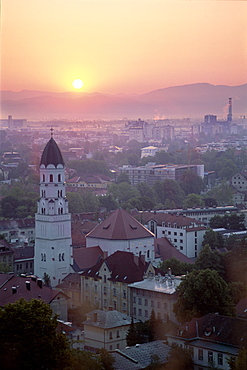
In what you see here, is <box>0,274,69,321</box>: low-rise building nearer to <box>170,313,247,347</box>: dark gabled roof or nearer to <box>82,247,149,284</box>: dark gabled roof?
<box>82,247,149,284</box>: dark gabled roof

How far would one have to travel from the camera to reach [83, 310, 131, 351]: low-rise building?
1024 centimetres

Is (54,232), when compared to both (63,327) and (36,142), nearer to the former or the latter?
(63,327)

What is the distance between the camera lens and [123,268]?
12672mm

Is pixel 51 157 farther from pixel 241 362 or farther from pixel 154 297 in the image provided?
pixel 241 362

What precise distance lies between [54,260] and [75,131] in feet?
113

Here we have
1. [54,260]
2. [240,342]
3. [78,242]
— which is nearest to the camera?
[240,342]

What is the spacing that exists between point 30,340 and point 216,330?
8.07 ft

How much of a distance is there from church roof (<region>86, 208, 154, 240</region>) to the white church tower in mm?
728

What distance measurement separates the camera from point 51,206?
554 inches

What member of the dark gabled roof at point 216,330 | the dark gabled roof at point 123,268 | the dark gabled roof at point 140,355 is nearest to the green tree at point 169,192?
the dark gabled roof at point 123,268

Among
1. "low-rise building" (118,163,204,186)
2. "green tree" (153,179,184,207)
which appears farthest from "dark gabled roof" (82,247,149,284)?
"low-rise building" (118,163,204,186)

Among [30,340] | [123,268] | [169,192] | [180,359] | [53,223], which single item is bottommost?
[169,192]

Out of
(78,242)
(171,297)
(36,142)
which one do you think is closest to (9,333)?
(171,297)

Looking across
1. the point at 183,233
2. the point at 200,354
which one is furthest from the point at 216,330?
the point at 183,233
